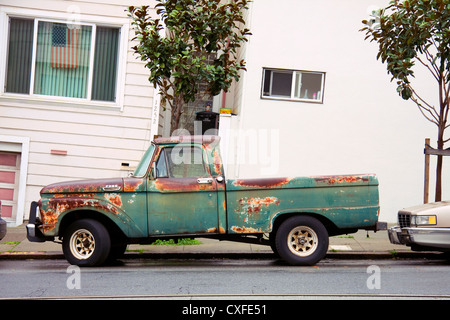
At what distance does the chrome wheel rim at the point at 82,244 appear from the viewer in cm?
938

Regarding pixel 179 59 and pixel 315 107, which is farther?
pixel 315 107

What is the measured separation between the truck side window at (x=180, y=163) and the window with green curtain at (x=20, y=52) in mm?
7204

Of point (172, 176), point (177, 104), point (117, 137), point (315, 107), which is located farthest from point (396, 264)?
point (117, 137)

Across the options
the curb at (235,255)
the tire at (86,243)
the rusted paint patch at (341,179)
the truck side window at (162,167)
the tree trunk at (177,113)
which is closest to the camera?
the rusted paint patch at (341,179)

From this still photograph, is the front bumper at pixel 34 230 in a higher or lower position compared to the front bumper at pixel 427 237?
lower

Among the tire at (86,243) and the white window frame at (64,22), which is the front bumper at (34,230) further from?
the white window frame at (64,22)

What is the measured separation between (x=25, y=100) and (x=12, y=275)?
22.8 feet

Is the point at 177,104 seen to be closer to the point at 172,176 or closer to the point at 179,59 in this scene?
the point at 179,59

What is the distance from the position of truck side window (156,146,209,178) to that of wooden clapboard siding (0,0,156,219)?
218 inches

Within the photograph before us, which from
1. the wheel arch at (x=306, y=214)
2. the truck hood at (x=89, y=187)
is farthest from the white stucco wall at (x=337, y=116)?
the truck hood at (x=89, y=187)

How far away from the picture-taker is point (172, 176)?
9.37 metres

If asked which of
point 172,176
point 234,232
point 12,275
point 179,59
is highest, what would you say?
point 179,59

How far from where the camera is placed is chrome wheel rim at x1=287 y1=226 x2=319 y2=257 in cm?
920

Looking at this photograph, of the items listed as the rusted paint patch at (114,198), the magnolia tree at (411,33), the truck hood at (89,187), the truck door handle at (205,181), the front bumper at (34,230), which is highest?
the magnolia tree at (411,33)
